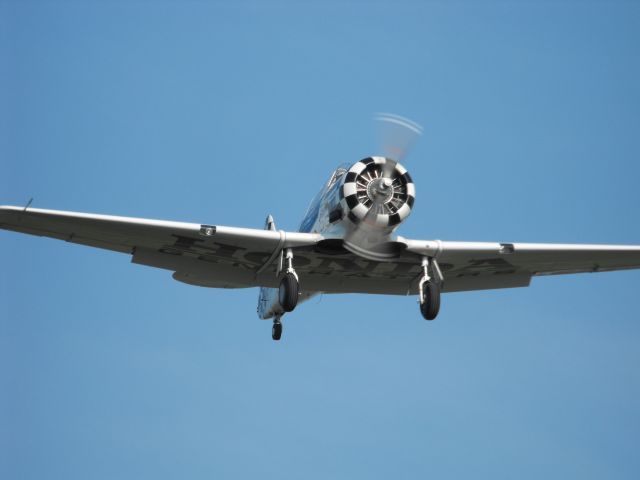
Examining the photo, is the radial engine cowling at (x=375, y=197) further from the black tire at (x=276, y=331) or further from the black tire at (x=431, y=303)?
the black tire at (x=276, y=331)

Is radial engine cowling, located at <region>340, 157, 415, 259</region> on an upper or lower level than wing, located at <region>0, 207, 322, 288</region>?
upper

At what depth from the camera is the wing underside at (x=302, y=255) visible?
61.5ft

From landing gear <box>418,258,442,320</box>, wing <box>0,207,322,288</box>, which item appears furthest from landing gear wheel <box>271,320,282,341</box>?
landing gear <box>418,258,442,320</box>

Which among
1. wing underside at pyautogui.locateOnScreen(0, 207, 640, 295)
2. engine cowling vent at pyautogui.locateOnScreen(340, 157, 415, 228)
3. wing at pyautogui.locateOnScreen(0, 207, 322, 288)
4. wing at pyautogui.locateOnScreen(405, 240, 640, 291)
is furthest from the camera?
wing at pyautogui.locateOnScreen(405, 240, 640, 291)

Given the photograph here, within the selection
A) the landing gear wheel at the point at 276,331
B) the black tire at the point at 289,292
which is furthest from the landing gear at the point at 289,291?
the landing gear wheel at the point at 276,331

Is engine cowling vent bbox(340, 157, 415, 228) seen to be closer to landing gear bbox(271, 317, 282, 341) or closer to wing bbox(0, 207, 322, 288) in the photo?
wing bbox(0, 207, 322, 288)

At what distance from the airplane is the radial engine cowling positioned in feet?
0.06

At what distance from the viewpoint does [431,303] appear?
62.1ft

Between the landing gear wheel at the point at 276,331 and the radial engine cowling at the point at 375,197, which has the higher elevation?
the radial engine cowling at the point at 375,197

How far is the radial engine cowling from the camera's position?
18.2m

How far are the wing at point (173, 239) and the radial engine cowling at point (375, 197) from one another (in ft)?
3.30

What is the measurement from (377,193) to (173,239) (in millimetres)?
3844

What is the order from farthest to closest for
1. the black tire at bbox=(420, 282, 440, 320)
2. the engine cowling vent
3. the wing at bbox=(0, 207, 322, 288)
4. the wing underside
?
1. the black tire at bbox=(420, 282, 440, 320)
2. the wing underside
3. the wing at bbox=(0, 207, 322, 288)
4. the engine cowling vent

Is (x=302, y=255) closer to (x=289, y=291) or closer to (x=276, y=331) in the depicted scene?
(x=289, y=291)
